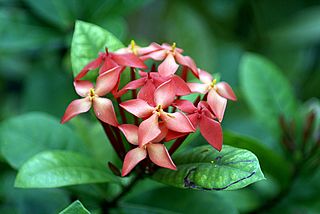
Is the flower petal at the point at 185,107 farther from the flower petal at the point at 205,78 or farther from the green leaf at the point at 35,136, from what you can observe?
the green leaf at the point at 35,136

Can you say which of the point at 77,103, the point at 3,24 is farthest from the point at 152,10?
the point at 77,103

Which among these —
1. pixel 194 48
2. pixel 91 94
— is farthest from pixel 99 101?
pixel 194 48

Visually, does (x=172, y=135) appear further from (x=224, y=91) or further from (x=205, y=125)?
(x=224, y=91)

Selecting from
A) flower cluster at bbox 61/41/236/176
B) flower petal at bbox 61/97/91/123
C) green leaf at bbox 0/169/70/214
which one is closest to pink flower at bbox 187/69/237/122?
flower cluster at bbox 61/41/236/176

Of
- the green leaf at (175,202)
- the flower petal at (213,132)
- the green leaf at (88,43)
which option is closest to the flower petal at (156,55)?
the green leaf at (88,43)

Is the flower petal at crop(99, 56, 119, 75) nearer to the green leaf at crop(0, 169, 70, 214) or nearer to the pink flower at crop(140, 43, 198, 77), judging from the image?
the pink flower at crop(140, 43, 198, 77)

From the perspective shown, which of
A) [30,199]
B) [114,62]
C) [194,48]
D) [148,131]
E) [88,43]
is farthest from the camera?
[194,48]

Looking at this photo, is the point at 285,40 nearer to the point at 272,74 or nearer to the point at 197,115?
the point at 272,74
